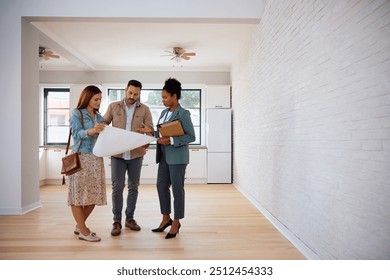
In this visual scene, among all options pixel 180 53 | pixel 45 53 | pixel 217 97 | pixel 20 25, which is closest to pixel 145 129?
pixel 20 25

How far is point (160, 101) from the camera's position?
913 cm

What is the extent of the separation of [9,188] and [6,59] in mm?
1608

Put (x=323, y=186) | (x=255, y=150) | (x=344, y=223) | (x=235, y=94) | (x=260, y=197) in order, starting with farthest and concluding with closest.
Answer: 1. (x=235, y=94)
2. (x=255, y=150)
3. (x=260, y=197)
4. (x=323, y=186)
5. (x=344, y=223)

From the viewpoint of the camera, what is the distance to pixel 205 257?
2.99m

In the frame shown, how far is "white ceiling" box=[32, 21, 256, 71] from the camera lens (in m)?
5.88

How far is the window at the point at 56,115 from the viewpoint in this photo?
29.4ft

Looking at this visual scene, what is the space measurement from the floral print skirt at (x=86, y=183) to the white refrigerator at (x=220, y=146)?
526 centimetres

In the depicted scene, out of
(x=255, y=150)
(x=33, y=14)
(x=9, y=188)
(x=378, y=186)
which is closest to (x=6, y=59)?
(x=33, y=14)

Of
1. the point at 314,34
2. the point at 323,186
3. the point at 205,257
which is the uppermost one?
the point at 314,34

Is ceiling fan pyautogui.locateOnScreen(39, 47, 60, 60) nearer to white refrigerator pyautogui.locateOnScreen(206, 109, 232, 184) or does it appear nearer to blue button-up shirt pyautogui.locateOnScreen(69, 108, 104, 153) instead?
white refrigerator pyautogui.locateOnScreen(206, 109, 232, 184)

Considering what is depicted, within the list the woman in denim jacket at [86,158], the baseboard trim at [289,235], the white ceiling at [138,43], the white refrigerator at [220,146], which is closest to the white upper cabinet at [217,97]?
the white refrigerator at [220,146]

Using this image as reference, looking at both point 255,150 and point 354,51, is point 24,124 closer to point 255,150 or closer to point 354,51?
point 255,150

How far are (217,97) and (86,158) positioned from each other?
5717mm

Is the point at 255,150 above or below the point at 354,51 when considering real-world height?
below
